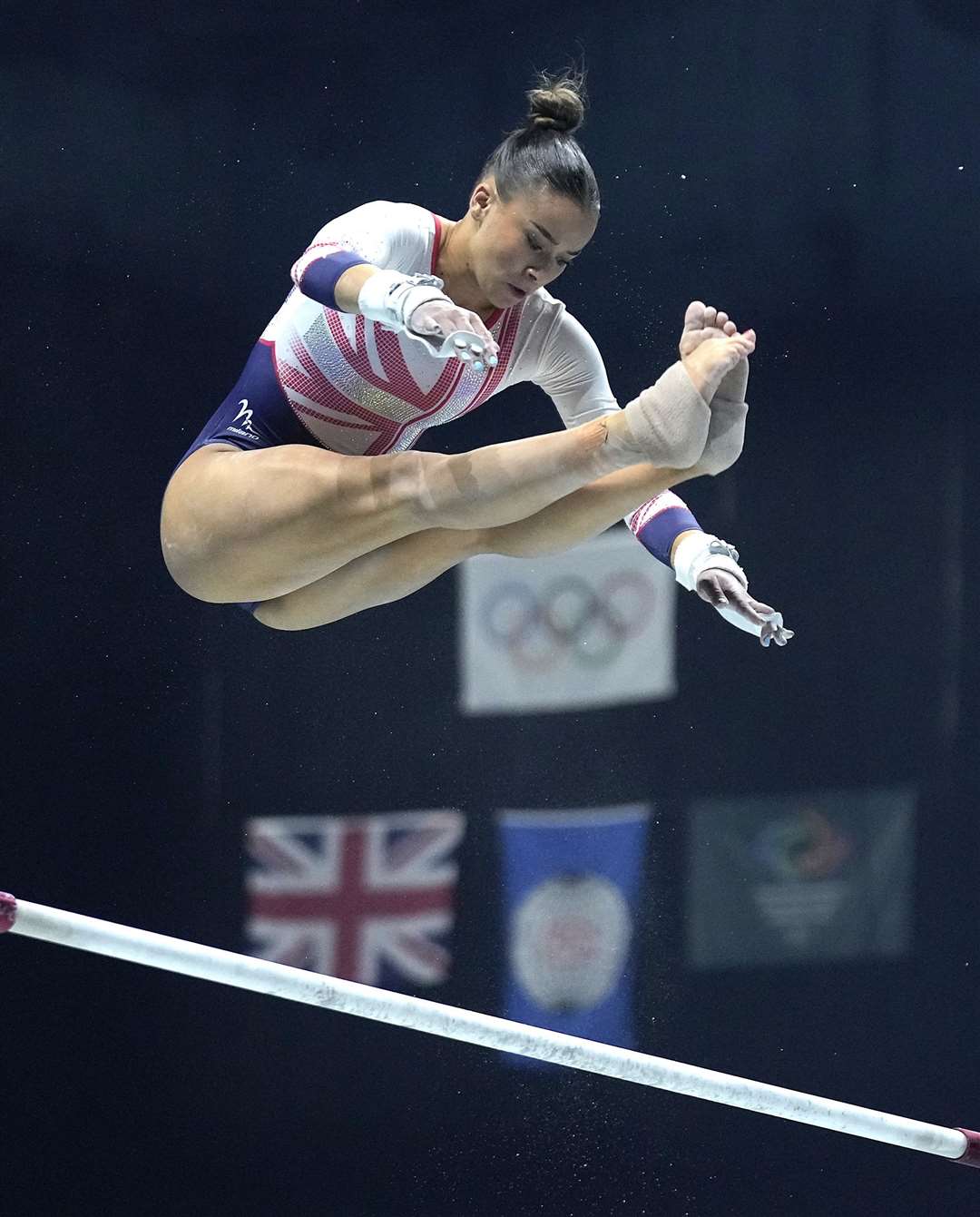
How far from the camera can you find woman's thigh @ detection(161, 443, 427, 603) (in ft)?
8.51

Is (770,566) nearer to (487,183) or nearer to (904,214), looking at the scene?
(904,214)

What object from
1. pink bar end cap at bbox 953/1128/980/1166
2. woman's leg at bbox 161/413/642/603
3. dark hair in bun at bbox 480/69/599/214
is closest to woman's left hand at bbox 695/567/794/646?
woman's leg at bbox 161/413/642/603

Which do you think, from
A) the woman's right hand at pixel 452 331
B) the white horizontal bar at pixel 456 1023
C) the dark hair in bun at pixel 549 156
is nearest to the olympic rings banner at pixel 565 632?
the white horizontal bar at pixel 456 1023

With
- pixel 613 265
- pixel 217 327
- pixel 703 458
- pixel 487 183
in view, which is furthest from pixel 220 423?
pixel 613 265

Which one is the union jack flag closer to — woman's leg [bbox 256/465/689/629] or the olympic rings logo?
the olympic rings logo

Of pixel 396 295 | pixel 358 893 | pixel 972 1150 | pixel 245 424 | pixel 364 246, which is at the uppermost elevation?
pixel 364 246

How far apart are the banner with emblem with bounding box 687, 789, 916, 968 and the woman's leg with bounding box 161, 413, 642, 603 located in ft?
8.03

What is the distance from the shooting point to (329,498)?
8.57 ft

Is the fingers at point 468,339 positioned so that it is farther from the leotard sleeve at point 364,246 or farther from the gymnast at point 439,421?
the leotard sleeve at point 364,246

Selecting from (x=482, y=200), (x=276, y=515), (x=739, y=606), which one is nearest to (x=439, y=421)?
(x=482, y=200)

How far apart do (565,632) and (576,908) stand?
802 mm

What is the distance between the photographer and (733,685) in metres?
5.04

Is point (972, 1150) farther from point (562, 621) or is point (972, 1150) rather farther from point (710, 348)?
point (562, 621)

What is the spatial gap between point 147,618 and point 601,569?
131 centimetres
